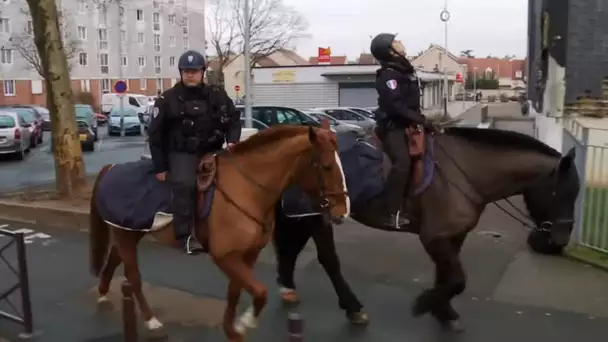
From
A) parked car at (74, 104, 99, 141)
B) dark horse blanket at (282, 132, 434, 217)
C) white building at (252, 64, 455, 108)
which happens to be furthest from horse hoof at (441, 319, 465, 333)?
white building at (252, 64, 455, 108)

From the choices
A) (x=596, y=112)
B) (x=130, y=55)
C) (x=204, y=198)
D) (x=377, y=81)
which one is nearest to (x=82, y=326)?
(x=204, y=198)

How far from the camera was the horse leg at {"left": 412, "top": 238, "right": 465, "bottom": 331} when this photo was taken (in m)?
6.11

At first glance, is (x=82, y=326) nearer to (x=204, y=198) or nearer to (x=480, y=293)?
(x=204, y=198)

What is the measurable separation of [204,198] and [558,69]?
11.9 m

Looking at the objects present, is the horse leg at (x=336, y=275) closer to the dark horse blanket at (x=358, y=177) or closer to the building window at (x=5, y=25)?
the dark horse blanket at (x=358, y=177)

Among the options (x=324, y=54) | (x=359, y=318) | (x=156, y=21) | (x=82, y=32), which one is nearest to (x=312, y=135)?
(x=359, y=318)

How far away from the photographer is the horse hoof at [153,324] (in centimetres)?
641

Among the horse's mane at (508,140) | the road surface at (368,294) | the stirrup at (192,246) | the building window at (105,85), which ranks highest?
the building window at (105,85)

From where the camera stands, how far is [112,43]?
75.2m

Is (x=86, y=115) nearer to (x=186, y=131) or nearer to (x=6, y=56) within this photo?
(x=186, y=131)

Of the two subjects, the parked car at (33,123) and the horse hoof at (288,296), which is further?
the parked car at (33,123)

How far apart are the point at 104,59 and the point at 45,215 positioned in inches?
2635

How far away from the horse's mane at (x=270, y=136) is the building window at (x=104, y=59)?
7181cm

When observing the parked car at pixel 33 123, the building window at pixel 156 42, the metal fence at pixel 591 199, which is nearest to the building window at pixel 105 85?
the building window at pixel 156 42
